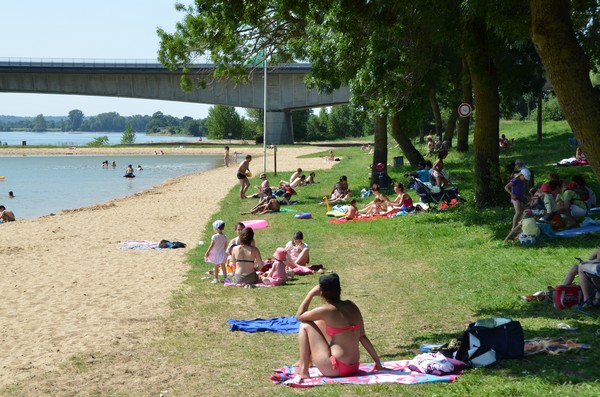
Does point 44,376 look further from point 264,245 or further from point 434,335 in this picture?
point 264,245

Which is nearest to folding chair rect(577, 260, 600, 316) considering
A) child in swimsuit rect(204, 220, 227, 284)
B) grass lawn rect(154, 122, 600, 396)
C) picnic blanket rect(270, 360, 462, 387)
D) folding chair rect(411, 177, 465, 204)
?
grass lawn rect(154, 122, 600, 396)

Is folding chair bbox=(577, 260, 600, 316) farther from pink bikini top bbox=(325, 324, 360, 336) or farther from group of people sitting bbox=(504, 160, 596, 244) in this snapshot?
group of people sitting bbox=(504, 160, 596, 244)

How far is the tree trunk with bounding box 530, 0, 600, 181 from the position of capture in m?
7.50

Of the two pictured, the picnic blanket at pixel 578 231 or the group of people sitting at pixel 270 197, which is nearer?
the picnic blanket at pixel 578 231

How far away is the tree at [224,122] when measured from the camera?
4606 inches

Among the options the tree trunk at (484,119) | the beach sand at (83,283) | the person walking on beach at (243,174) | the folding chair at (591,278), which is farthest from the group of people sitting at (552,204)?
the person walking on beach at (243,174)

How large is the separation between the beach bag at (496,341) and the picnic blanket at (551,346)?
196mm

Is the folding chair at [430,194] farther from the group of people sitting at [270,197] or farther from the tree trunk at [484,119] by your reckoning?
the group of people sitting at [270,197]

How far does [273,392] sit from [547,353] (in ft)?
9.28

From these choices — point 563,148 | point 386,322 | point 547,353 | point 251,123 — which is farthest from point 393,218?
point 251,123

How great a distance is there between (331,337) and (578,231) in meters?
8.78

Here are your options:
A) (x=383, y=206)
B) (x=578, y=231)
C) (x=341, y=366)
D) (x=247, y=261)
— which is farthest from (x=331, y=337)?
(x=383, y=206)

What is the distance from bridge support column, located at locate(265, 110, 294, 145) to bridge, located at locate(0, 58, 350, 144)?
0.39 m

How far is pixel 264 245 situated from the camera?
18.5 m
